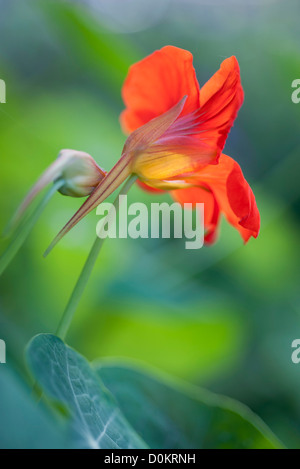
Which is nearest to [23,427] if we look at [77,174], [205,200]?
[77,174]

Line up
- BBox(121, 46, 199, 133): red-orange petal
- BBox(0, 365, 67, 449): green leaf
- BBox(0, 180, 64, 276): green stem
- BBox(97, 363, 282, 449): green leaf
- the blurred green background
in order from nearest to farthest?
BBox(0, 365, 67, 449): green leaf, BBox(0, 180, 64, 276): green stem, BBox(121, 46, 199, 133): red-orange petal, BBox(97, 363, 282, 449): green leaf, the blurred green background

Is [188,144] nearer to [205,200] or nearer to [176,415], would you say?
[205,200]

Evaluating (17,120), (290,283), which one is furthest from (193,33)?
(290,283)

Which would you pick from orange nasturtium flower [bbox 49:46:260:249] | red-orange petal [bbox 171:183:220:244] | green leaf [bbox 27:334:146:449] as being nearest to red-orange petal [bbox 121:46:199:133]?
orange nasturtium flower [bbox 49:46:260:249]

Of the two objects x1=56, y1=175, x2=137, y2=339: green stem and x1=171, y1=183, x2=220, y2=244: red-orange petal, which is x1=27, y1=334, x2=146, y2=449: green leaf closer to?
x1=56, y1=175, x2=137, y2=339: green stem

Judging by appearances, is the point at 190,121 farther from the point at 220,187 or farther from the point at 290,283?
the point at 290,283

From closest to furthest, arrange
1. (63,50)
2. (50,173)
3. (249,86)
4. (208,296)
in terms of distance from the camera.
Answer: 1. (50,173)
2. (208,296)
3. (249,86)
4. (63,50)
